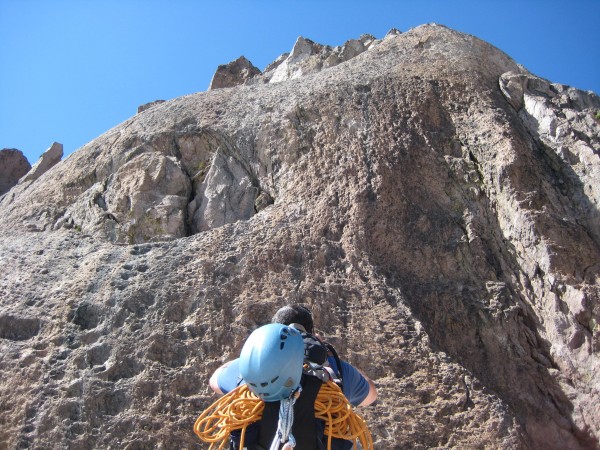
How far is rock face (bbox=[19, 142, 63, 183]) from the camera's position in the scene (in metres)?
15.4

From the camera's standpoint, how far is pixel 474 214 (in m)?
9.77

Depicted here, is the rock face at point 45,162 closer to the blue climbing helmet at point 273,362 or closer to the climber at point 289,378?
the climber at point 289,378

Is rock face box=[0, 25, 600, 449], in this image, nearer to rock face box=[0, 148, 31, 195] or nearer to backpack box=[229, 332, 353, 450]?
backpack box=[229, 332, 353, 450]

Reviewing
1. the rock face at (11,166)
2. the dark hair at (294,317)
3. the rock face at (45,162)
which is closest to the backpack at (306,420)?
the dark hair at (294,317)

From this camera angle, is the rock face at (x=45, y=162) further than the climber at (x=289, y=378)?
Yes

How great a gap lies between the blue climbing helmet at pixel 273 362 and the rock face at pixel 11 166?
2092 centimetres

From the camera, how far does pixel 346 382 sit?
4113mm

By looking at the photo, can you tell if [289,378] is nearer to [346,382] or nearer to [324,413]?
[324,413]

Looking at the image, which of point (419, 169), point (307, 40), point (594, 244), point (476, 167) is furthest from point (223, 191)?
point (307, 40)

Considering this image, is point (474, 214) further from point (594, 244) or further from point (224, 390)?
point (224, 390)

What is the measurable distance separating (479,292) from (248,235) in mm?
3389

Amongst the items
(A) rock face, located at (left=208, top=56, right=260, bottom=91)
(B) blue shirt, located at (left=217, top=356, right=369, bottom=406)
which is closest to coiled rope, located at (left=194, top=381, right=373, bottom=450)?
(B) blue shirt, located at (left=217, top=356, right=369, bottom=406)

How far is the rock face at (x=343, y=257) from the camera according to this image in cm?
753

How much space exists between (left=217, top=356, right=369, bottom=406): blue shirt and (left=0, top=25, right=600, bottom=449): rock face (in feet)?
10.3
